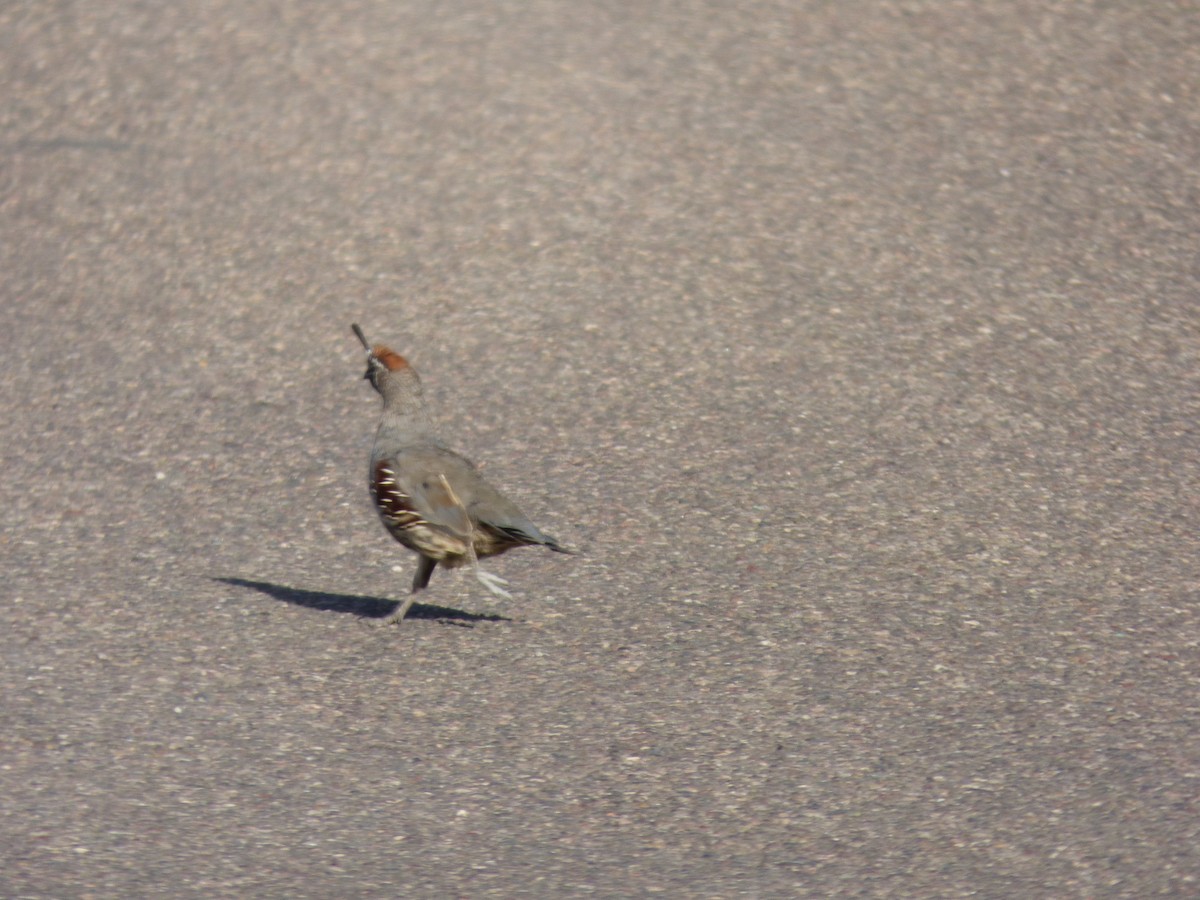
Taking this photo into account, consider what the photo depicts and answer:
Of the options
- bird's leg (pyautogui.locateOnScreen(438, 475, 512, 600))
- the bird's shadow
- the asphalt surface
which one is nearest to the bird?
bird's leg (pyautogui.locateOnScreen(438, 475, 512, 600))

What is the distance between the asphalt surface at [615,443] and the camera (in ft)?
18.8

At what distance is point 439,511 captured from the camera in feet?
23.4

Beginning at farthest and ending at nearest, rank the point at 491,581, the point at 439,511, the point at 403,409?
the point at 403,409
the point at 491,581
the point at 439,511

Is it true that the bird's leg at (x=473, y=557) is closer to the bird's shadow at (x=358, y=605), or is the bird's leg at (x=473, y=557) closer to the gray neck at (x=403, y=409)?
the bird's shadow at (x=358, y=605)

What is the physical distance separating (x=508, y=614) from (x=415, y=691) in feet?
2.90

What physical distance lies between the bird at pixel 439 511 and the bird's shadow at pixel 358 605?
150 millimetres

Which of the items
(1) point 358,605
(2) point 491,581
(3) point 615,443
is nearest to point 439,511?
(2) point 491,581

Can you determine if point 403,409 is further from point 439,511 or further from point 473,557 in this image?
point 473,557

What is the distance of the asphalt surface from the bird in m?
0.34

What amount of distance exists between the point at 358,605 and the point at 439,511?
0.71 meters

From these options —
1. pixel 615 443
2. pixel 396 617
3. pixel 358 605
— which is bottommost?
pixel 615 443

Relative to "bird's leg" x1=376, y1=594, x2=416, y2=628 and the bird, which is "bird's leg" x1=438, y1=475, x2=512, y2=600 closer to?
the bird

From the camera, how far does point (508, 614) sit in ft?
24.3

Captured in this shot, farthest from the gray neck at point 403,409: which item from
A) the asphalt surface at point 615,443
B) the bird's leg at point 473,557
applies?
the asphalt surface at point 615,443
